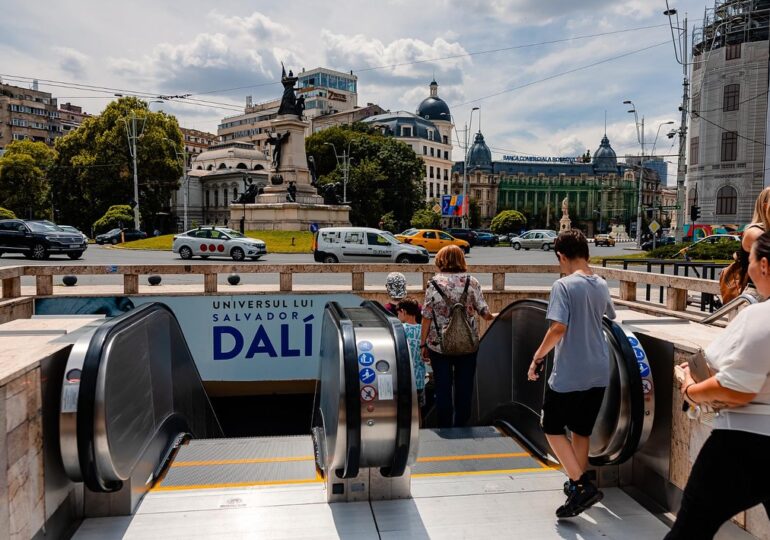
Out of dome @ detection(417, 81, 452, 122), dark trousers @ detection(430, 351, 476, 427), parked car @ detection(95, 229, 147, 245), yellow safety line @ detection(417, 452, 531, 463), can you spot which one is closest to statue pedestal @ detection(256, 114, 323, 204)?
parked car @ detection(95, 229, 147, 245)

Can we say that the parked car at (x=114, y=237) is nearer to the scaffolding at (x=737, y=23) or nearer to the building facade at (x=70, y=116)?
the scaffolding at (x=737, y=23)

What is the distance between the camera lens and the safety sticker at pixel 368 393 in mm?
3816

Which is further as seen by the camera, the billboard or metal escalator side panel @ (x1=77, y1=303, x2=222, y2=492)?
the billboard

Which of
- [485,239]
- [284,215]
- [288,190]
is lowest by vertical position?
[485,239]

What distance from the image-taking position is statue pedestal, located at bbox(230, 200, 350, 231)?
128 feet

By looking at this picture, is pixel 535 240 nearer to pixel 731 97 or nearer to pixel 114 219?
pixel 731 97

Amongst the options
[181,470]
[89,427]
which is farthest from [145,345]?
[89,427]

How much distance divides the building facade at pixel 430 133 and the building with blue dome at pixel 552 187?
54.5 ft

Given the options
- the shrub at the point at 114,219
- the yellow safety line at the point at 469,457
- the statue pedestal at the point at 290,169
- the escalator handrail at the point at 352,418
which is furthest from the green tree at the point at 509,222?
the escalator handrail at the point at 352,418

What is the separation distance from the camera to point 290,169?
132ft

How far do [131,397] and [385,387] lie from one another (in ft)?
6.30

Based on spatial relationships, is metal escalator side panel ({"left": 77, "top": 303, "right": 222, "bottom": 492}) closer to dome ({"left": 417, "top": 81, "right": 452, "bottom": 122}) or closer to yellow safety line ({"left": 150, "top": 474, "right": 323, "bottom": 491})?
yellow safety line ({"left": 150, "top": 474, "right": 323, "bottom": 491})

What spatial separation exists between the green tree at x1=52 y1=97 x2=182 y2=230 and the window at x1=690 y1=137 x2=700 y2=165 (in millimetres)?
47834

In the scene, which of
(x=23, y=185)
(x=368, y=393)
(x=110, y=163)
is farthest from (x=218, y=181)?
(x=368, y=393)
